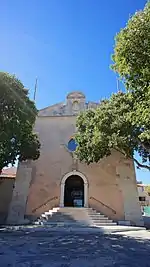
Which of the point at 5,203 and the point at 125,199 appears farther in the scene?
the point at 5,203

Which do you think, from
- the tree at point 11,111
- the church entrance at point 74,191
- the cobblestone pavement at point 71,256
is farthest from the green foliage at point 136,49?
the church entrance at point 74,191

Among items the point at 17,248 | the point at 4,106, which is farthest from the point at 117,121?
the point at 17,248

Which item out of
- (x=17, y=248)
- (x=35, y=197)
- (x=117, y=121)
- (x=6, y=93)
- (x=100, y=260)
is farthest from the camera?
(x=35, y=197)

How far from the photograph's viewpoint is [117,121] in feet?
46.2

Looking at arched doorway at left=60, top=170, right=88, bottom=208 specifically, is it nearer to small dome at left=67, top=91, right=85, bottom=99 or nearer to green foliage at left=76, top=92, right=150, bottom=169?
green foliage at left=76, top=92, right=150, bottom=169

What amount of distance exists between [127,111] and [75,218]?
790cm

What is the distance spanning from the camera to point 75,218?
568 inches

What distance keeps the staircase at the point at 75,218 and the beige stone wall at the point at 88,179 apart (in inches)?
50.0

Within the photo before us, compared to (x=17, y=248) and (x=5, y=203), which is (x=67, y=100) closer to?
(x=5, y=203)

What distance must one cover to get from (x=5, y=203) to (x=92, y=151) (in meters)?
8.71

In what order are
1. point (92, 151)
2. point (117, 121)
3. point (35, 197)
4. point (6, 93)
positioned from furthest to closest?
1. point (35, 197)
2. point (92, 151)
3. point (117, 121)
4. point (6, 93)

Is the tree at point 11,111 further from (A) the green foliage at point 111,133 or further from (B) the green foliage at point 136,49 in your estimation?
(B) the green foliage at point 136,49

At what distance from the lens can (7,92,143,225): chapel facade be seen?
1636cm

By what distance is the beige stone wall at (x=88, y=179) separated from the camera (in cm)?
1655
